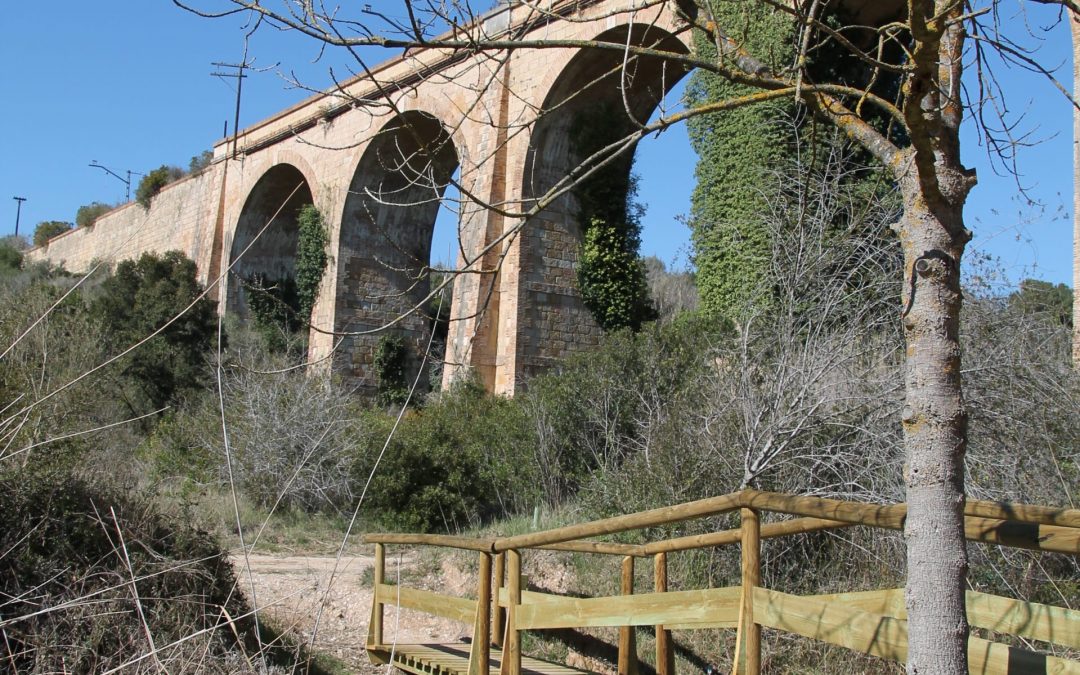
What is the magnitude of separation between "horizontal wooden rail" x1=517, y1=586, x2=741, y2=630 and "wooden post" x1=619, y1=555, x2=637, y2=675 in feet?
4.22

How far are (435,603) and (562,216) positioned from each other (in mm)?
11664

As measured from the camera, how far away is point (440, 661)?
6.05 metres

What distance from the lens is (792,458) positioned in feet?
24.7

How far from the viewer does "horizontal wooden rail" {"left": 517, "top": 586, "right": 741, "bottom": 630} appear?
3.43 meters

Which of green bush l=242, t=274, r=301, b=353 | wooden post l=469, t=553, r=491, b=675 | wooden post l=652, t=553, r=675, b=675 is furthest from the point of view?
green bush l=242, t=274, r=301, b=353

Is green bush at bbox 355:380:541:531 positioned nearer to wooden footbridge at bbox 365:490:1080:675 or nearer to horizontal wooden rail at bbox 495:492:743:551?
wooden footbridge at bbox 365:490:1080:675

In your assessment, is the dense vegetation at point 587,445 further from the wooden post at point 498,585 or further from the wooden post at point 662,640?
the wooden post at point 662,640

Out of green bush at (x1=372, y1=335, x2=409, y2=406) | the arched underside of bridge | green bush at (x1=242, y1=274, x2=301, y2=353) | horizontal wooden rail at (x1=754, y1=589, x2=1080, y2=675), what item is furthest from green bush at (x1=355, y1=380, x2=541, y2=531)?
green bush at (x1=242, y1=274, x2=301, y2=353)

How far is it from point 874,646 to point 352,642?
598 cm

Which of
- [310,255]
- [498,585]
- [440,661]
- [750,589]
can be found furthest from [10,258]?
[750,589]

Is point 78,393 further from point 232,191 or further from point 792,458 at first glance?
point 232,191

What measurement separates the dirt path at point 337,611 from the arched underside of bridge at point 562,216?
7.16 meters

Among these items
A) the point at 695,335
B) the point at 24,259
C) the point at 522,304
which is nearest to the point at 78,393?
the point at 695,335

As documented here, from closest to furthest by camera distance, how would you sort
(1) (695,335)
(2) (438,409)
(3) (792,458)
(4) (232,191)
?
(3) (792,458) < (1) (695,335) < (2) (438,409) < (4) (232,191)
